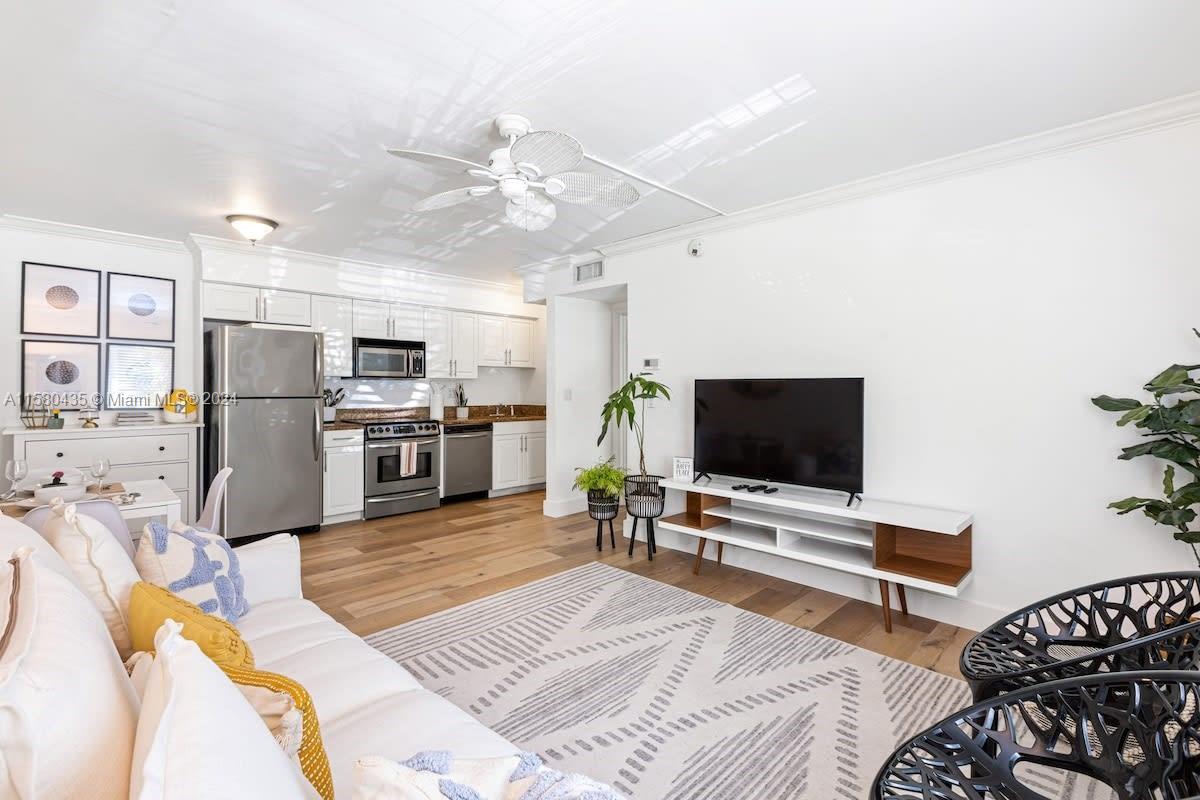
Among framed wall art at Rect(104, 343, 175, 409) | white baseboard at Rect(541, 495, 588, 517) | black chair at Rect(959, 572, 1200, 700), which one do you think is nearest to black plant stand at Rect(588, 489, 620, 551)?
white baseboard at Rect(541, 495, 588, 517)

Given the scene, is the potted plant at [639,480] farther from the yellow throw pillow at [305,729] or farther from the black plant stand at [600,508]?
the yellow throw pillow at [305,729]

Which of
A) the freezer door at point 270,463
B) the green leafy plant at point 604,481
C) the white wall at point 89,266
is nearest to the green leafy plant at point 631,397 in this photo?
the green leafy plant at point 604,481

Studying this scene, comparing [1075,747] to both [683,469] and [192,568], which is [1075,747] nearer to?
[192,568]

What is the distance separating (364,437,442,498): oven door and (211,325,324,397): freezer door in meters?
0.85

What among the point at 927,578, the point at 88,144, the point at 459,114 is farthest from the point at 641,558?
the point at 88,144

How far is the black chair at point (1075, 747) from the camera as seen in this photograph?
101cm

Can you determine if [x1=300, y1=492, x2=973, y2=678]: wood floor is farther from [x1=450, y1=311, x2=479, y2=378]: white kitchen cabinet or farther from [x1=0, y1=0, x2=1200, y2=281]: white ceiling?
[x1=0, y1=0, x2=1200, y2=281]: white ceiling

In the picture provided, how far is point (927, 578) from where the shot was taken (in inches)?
112

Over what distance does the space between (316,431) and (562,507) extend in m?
2.40

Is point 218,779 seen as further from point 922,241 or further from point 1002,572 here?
point 922,241

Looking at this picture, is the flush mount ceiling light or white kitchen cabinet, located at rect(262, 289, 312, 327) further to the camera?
white kitchen cabinet, located at rect(262, 289, 312, 327)

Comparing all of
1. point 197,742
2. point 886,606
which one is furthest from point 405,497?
point 197,742

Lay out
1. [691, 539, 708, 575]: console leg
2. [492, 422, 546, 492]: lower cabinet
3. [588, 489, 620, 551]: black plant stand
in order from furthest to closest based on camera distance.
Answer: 1. [492, 422, 546, 492]: lower cabinet
2. [588, 489, 620, 551]: black plant stand
3. [691, 539, 708, 575]: console leg

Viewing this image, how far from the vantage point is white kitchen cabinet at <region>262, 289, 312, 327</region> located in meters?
5.02
